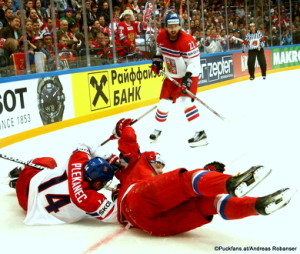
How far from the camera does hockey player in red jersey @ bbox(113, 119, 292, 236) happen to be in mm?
2211

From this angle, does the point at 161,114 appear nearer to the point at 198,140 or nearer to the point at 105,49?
the point at 198,140

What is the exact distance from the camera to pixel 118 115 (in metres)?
7.22

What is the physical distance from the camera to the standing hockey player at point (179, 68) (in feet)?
16.8

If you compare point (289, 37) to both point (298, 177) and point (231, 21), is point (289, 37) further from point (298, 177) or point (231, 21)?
point (298, 177)

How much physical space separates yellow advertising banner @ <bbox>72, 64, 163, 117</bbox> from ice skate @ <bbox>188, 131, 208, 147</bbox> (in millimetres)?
2064

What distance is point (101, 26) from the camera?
25.1 ft

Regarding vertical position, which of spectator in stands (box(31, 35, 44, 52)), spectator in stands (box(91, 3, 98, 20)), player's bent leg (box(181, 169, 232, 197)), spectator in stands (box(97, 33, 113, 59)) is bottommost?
player's bent leg (box(181, 169, 232, 197))

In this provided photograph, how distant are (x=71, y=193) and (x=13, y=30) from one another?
3.71 metres

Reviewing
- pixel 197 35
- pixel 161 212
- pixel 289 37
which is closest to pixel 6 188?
pixel 161 212

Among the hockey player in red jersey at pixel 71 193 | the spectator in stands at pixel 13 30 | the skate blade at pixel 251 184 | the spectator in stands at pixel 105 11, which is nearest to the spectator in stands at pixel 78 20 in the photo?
the spectator in stands at pixel 105 11

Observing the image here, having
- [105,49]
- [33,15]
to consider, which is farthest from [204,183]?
[105,49]

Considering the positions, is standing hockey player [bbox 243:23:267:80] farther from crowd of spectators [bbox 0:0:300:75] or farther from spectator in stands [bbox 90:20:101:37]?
spectator in stands [bbox 90:20:101:37]

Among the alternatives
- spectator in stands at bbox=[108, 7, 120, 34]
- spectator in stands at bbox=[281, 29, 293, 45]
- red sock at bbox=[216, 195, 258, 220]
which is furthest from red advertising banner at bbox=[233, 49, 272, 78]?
red sock at bbox=[216, 195, 258, 220]

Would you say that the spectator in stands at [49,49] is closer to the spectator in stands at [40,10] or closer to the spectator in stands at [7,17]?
the spectator in stands at [40,10]
